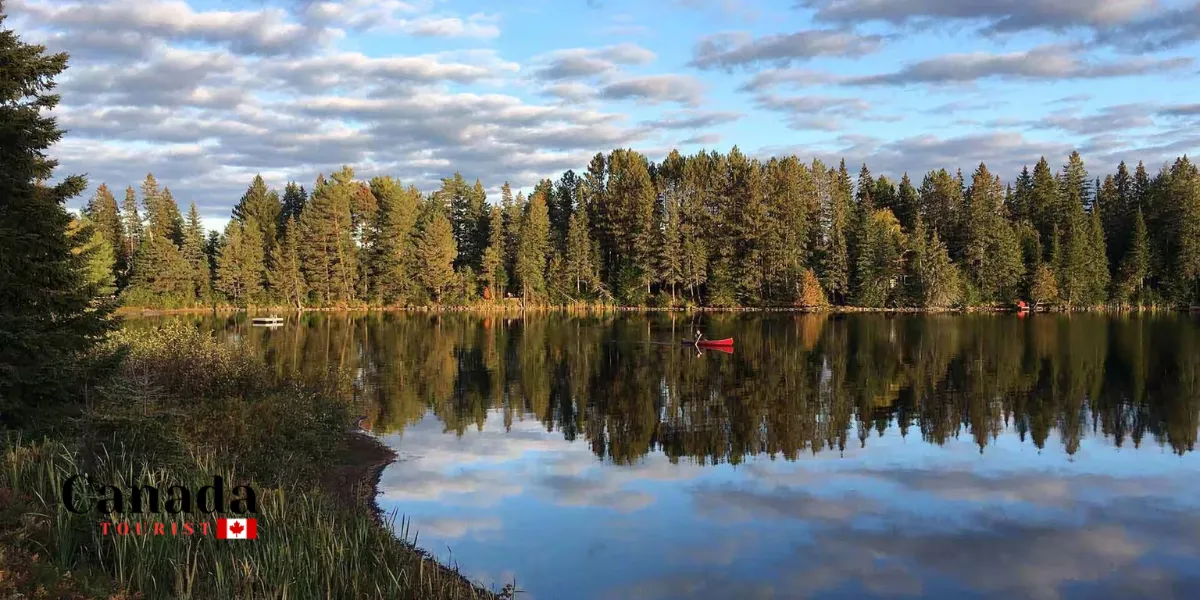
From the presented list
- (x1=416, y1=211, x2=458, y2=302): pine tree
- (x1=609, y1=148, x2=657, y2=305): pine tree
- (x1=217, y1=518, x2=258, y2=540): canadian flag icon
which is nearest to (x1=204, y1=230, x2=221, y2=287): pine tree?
(x1=416, y1=211, x2=458, y2=302): pine tree

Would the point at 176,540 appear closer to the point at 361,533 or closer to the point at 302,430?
the point at 361,533

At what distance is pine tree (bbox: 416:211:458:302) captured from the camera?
4193 inches

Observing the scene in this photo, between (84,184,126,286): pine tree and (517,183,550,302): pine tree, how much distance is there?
171 feet

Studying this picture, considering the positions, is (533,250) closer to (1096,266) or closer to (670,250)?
(670,250)

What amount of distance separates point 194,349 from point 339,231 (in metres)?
83.1

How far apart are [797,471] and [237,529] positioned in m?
15.2

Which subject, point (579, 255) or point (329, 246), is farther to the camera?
point (579, 255)

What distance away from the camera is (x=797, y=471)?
852 inches

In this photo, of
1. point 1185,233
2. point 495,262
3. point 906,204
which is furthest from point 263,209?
point 1185,233

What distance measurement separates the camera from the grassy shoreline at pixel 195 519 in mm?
8977

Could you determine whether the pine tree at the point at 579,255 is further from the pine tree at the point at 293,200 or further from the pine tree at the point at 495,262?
the pine tree at the point at 293,200

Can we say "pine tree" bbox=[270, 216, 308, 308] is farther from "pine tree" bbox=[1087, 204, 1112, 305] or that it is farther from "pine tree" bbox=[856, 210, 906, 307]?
"pine tree" bbox=[1087, 204, 1112, 305]

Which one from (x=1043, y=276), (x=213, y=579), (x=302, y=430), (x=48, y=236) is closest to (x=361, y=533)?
(x=213, y=579)

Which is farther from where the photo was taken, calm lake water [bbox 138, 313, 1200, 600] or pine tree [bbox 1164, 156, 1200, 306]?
pine tree [bbox 1164, 156, 1200, 306]
